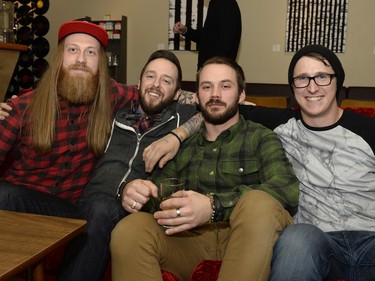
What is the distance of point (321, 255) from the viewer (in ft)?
4.15

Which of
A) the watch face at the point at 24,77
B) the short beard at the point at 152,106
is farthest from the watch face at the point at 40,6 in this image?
the short beard at the point at 152,106

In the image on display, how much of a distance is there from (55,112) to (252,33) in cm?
421

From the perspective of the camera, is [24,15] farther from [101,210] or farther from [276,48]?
[101,210]

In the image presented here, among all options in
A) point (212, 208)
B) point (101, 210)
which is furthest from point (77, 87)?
point (212, 208)

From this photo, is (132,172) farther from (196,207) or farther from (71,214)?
(196,207)

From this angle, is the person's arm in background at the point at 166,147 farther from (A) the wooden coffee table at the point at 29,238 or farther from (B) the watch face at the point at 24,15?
(B) the watch face at the point at 24,15

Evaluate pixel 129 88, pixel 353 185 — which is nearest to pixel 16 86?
pixel 129 88

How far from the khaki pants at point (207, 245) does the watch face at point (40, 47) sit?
561 centimetres

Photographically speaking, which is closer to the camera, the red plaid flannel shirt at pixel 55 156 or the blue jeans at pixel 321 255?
the blue jeans at pixel 321 255

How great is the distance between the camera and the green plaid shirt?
1.54m

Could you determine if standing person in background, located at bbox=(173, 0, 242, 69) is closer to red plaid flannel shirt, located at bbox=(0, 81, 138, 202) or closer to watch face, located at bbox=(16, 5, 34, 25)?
red plaid flannel shirt, located at bbox=(0, 81, 138, 202)

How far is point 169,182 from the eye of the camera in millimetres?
1396

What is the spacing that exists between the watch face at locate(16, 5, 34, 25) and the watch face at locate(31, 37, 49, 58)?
11.3 inches

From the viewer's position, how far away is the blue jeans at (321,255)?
1.21 meters
